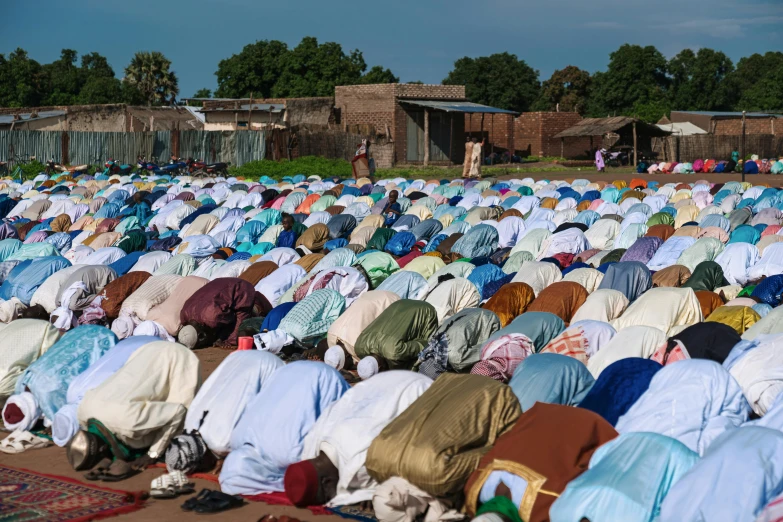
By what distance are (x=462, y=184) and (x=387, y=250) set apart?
629 centimetres

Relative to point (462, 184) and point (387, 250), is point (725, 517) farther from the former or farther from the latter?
point (462, 184)

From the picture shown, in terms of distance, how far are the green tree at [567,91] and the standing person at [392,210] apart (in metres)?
28.7

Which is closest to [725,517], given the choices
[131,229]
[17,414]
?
[17,414]

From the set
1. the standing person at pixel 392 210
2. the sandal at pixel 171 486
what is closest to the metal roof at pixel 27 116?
the standing person at pixel 392 210

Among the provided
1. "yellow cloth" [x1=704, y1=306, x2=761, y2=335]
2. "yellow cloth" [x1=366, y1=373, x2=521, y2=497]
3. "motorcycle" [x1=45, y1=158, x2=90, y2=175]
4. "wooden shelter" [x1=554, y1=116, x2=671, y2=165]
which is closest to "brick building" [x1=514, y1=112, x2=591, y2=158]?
"wooden shelter" [x1=554, y1=116, x2=671, y2=165]

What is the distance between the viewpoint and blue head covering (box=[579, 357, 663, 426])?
5.68 meters

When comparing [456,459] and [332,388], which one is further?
[332,388]

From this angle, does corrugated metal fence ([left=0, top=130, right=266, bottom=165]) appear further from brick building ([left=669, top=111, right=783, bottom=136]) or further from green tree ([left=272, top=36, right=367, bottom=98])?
brick building ([left=669, top=111, right=783, bottom=136])

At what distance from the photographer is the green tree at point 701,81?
→ 152 ft

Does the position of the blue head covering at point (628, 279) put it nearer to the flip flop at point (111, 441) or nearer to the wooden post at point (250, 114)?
the flip flop at point (111, 441)

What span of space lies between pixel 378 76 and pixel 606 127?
1535cm

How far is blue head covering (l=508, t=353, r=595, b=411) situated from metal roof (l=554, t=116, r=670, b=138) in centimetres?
2339

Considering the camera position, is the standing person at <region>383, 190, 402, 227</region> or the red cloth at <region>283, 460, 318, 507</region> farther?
the standing person at <region>383, 190, 402, 227</region>

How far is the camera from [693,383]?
5.34 meters
